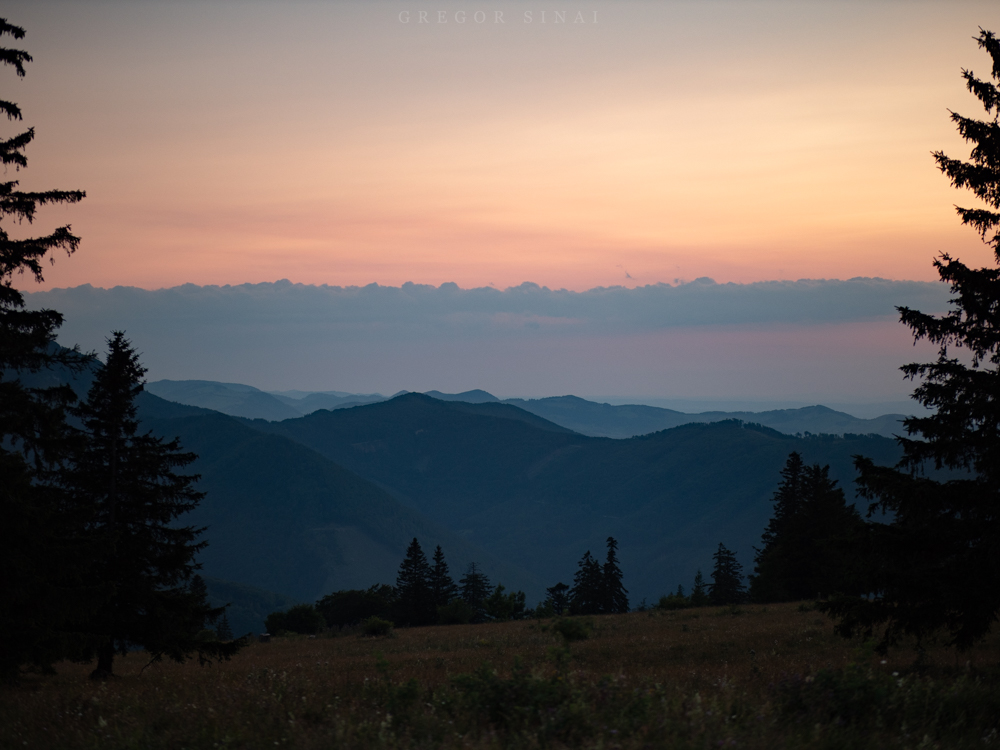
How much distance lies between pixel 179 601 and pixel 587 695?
13866 millimetres

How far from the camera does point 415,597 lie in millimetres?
82125

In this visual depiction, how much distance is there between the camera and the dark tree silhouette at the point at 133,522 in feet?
56.7

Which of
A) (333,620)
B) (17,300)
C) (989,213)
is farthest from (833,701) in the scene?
(333,620)

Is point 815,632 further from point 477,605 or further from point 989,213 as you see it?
point 477,605

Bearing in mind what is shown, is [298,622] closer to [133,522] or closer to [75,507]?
[133,522]

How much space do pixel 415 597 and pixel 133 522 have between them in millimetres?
68032

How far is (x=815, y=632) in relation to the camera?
19047 millimetres

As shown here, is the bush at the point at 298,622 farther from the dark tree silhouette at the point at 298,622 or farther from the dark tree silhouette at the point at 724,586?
the dark tree silhouette at the point at 724,586

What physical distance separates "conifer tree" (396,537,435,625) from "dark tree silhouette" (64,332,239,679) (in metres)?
63.3

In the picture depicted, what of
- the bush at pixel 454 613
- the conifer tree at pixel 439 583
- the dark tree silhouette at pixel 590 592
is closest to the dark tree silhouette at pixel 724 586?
the dark tree silhouette at pixel 590 592

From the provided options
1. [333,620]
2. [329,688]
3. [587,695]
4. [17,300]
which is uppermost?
[17,300]

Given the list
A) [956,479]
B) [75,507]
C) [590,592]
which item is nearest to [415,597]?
[590,592]

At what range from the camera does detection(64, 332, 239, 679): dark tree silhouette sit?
17297mm

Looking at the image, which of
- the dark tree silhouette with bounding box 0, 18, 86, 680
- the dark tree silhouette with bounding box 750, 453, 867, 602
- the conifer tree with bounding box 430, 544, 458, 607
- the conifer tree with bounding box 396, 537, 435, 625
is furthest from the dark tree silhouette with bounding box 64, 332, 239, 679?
the conifer tree with bounding box 430, 544, 458, 607
